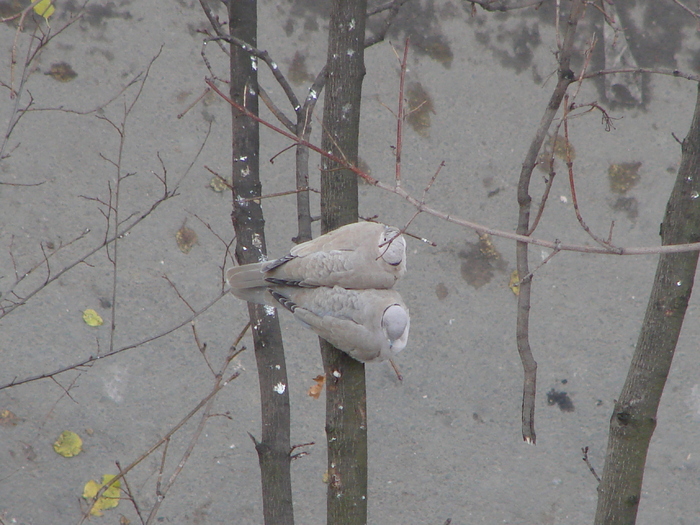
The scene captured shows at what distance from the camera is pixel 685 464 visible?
4.77 metres

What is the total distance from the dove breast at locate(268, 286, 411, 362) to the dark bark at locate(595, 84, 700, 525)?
1.00 metres

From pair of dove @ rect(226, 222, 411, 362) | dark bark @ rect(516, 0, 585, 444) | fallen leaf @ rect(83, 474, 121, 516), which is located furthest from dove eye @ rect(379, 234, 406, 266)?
fallen leaf @ rect(83, 474, 121, 516)

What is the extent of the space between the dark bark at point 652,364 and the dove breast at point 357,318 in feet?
3.26

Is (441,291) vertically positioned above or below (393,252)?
above

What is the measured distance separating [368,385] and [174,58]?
3233 millimetres

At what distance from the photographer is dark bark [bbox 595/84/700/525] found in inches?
98.1

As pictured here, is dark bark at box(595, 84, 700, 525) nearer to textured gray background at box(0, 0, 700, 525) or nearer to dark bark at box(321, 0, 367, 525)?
dark bark at box(321, 0, 367, 525)

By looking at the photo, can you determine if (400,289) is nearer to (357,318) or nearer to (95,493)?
(357,318)

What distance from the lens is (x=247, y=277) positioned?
3092 millimetres

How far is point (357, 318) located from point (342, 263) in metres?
0.27

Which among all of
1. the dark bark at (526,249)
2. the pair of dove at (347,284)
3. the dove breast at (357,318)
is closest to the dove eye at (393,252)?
the pair of dove at (347,284)

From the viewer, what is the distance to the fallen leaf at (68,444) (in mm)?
4477

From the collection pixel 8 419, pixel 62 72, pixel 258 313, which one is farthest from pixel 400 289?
pixel 62 72

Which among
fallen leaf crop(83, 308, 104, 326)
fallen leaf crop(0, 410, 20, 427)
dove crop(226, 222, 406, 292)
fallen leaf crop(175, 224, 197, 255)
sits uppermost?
fallen leaf crop(175, 224, 197, 255)
